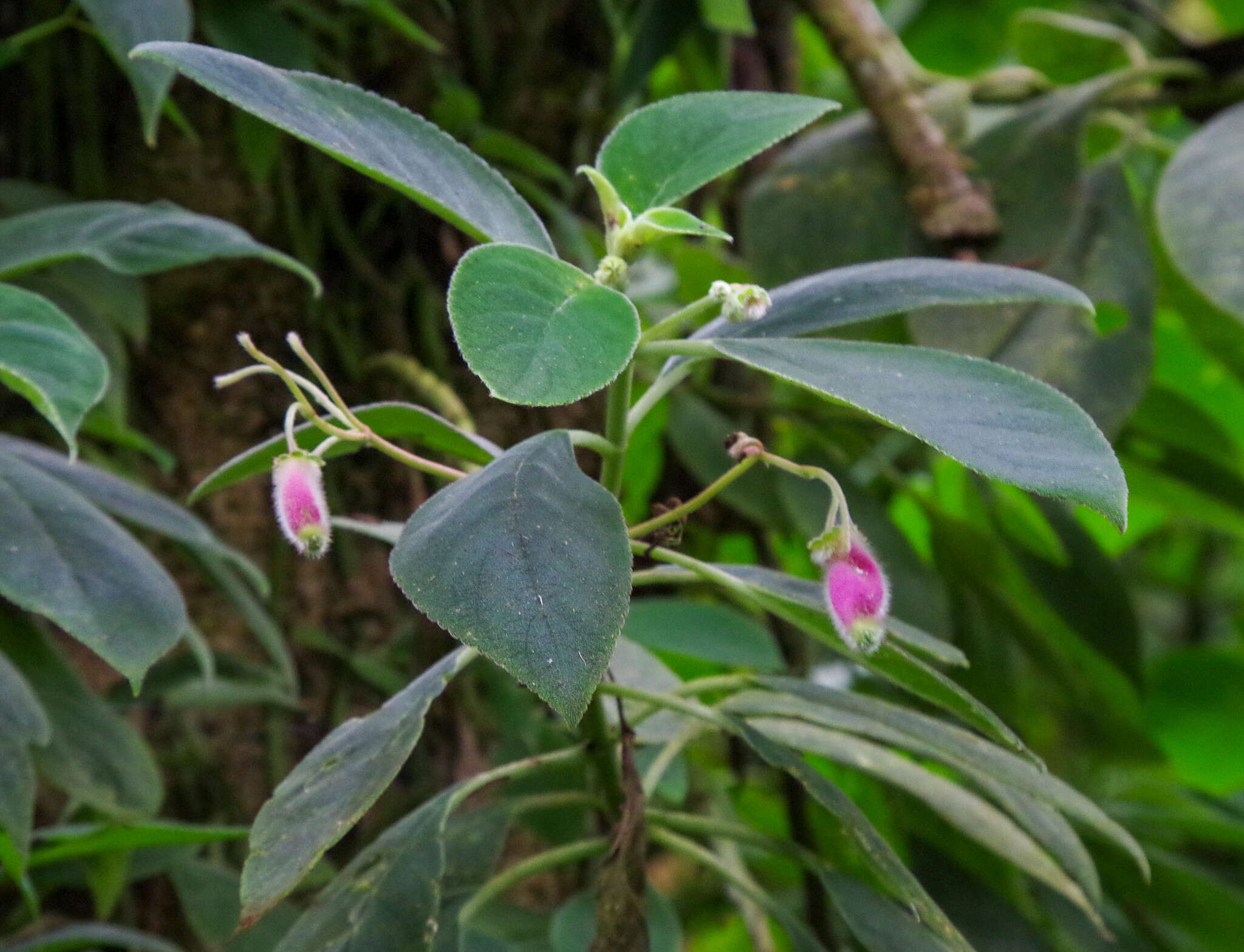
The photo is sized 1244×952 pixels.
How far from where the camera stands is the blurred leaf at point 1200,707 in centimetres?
117

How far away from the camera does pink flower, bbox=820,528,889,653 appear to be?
1.28ft

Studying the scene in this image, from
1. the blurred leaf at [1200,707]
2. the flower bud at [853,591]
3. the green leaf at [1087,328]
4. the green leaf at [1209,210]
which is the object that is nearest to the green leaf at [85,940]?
the flower bud at [853,591]

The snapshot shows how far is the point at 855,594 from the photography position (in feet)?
1.30

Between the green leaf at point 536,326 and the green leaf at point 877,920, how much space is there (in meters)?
0.29

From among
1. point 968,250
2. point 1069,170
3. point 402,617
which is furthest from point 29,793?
point 1069,170

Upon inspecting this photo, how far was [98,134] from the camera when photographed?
870 millimetres

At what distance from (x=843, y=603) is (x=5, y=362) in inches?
13.8

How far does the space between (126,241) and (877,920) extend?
19.9 inches

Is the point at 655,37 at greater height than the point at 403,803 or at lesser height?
greater

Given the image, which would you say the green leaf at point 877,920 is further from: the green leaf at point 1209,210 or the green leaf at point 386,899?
the green leaf at point 1209,210

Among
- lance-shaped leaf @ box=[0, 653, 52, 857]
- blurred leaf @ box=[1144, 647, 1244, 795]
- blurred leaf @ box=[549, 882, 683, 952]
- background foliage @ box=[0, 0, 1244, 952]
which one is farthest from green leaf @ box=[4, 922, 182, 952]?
blurred leaf @ box=[1144, 647, 1244, 795]

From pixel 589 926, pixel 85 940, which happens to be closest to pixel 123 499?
pixel 85 940

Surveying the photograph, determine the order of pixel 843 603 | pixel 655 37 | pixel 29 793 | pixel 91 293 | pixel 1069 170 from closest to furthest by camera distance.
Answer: pixel 843 603
pixel 29 793
pixel 91 293
pixel 1069 170
pixel 655 37

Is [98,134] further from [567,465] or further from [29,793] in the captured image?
[567,465]
